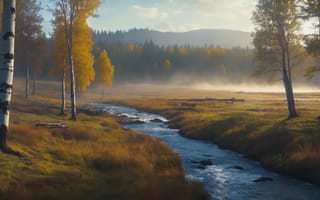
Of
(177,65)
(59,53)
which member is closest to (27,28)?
(59,53)

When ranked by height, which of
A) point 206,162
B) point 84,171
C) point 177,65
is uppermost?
point 177,65

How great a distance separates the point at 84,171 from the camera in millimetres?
12422

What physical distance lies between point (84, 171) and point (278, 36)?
23624mm

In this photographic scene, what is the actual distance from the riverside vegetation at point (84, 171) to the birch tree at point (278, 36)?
16.0 m

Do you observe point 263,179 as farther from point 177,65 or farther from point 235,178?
point 177,65

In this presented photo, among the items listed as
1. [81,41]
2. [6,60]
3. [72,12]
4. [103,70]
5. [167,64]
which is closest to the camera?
[6,60]

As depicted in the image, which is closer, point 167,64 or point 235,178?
point 235,178

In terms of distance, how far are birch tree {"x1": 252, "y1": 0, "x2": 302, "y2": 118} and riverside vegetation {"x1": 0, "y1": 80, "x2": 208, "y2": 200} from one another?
52.5 feet

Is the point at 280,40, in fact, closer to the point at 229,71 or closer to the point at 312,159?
the point at 312,159

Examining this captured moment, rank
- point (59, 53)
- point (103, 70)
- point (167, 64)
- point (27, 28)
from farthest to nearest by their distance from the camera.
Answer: point (167, 64) < point (103, 70) < point (27, 28) < point (59, 53)

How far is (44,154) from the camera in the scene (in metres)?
13.4

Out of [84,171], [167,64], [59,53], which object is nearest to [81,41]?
[59,53]

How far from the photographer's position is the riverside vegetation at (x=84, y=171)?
31.4 ft

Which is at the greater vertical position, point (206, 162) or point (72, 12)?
point (72, 12)
